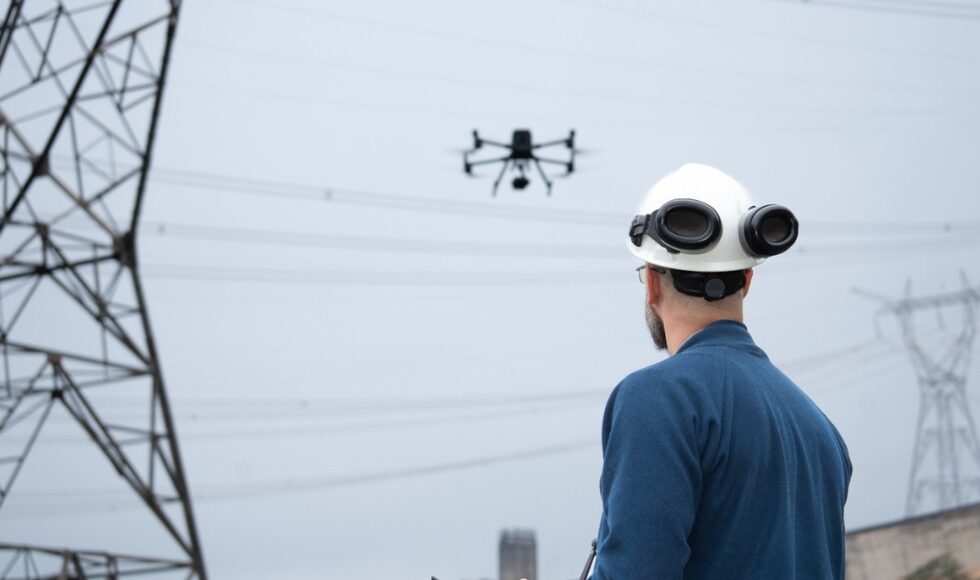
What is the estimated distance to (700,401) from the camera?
2436 millimetres

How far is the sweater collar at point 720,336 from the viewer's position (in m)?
2.61

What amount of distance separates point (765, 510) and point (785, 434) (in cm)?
18

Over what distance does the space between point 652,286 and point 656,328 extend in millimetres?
102

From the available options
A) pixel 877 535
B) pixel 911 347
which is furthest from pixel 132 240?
pixel 911 347

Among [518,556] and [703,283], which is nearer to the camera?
[703,283]

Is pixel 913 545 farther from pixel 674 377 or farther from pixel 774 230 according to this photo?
pixel 674 377

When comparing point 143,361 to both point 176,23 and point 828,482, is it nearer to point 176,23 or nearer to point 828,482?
point 176,23

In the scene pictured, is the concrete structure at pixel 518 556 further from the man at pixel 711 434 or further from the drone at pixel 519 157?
the drone at pixel 519 157

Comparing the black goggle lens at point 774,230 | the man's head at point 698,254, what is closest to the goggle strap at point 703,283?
the man's head at point 698,254

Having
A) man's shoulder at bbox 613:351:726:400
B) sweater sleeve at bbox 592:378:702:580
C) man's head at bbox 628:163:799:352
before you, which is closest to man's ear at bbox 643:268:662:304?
man's head at bbox 628:163:799:352

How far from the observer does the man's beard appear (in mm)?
2748

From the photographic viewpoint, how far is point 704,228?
8.73 feet

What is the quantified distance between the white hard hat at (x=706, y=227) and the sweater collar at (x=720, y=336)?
0.12 m

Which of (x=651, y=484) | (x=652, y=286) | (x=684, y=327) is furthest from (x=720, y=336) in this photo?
(x=651, y=484)
